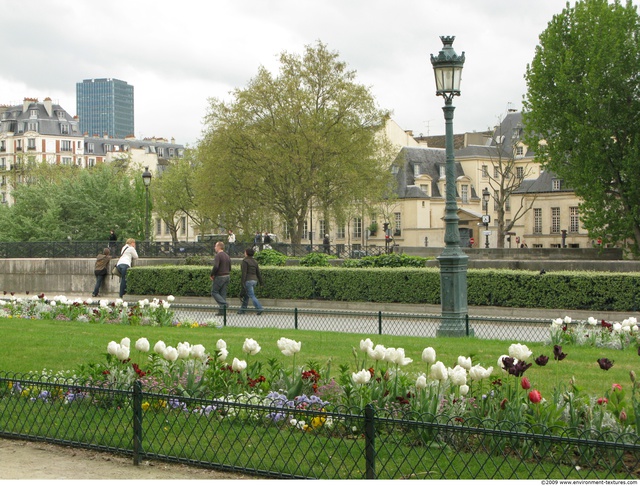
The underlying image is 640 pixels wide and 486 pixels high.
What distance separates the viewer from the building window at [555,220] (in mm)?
79812

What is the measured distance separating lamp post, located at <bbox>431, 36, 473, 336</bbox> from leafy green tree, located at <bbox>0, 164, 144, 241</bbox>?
32.2 meters

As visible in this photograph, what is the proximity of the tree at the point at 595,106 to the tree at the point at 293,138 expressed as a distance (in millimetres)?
9113

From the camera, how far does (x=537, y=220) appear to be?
81438 mm

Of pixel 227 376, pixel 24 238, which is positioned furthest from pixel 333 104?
pixel 227 376

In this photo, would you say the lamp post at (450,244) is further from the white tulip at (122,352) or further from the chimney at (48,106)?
the chimney at (48,106)

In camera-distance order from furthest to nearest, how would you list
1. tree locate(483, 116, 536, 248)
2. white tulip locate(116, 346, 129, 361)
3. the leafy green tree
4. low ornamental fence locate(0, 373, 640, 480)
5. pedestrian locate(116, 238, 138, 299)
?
tree locate(483, 116, 536, 248) < the leafy green tree < pedestrian locate(116, 238, 138, 299) < white tulip locate(116, 346, 129, 361) < low ornamental fence locate(0, 373, 640, 480)

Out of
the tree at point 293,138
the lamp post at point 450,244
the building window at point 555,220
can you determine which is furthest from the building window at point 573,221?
the lamp post at point 450,244

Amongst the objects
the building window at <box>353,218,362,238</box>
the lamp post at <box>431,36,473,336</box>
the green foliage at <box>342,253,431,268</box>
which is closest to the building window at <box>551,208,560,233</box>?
the building window at <box>353,218,362,238</box>

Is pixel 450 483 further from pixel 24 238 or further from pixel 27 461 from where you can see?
pixel 24 238

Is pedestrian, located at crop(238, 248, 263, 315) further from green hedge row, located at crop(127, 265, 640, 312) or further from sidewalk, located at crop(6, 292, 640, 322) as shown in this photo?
green hedge row, located at crop(127, 265, 640, 312)

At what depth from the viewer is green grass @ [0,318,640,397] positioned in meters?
11.4

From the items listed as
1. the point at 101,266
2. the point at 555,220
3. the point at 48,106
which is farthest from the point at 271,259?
the point at 48,106

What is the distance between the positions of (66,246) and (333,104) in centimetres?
1728

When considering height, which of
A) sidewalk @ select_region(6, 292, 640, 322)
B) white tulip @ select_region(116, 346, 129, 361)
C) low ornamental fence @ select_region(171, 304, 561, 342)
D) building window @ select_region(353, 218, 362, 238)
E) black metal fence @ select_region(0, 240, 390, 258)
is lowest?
Result: sidewalk @ select_region(6, 292, 640, 322)
